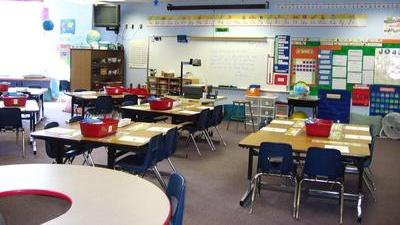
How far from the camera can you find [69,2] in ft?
43.9

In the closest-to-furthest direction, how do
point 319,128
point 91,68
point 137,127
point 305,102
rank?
point 319,128 → point 137,127 → point 305,102 → point 91,68

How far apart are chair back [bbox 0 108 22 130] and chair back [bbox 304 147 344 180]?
446cm

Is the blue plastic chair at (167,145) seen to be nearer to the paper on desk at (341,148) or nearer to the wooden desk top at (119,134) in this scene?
the wooden desk top at (119,134)

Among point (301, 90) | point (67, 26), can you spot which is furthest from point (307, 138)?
point (67, 26)

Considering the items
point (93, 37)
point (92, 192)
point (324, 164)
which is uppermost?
point (93, 37)

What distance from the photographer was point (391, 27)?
9.37 meters

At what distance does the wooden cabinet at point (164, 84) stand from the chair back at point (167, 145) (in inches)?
233

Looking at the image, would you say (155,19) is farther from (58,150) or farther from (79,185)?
(79,185)

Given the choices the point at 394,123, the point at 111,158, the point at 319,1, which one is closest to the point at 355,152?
the point at 111,158

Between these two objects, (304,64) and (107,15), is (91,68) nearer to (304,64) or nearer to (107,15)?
(107,15)

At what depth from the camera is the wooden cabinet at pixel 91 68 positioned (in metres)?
11.5

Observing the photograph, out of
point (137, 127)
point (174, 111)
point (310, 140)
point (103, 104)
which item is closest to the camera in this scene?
point (310, 140)

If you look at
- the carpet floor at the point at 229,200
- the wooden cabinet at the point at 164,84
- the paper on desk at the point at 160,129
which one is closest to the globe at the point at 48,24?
the wooden cabinet at the point at 164,84

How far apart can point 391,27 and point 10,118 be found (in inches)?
299
